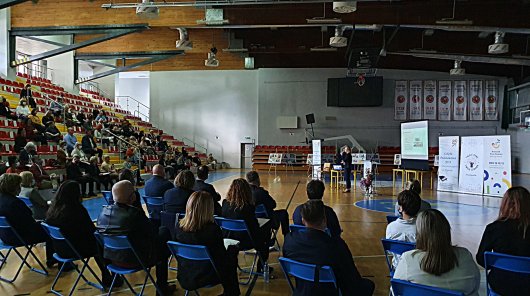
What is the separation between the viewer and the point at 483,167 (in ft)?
36.4

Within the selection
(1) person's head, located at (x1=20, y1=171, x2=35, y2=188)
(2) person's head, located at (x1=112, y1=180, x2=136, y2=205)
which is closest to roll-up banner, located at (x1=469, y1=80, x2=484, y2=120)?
(1) person's head, located at (x1=20, y1=171, x2=35, y2=188)

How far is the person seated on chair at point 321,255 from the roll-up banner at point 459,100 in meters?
21.9

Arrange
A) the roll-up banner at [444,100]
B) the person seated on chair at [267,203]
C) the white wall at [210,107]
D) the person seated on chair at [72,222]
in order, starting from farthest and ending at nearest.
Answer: the white wall at [210,107] < the roll-up banner at [444,100] < the person seated on chair at [267,203] < the person seated on chair at [72,222]

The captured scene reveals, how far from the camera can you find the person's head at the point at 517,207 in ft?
9.53

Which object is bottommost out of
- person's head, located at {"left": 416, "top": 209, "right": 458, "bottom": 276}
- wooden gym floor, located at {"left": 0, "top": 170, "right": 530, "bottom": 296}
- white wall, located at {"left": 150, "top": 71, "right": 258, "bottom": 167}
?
wooden gym floor, located at {"left": 0, "top": 170, "right": 530, "bottom": 296}

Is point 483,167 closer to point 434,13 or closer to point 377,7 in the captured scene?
point 434,13

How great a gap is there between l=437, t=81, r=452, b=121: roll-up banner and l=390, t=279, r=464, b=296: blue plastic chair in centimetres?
2202

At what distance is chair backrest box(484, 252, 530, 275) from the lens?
8.59ft

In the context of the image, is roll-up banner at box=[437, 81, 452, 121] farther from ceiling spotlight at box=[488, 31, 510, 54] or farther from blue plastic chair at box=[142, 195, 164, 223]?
blue plastic chair at box=[142, 195, 164, 223]

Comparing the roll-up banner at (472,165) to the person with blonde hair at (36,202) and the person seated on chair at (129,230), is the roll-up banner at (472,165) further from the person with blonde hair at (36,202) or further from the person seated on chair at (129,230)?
the person with blonde hair at (36,202)

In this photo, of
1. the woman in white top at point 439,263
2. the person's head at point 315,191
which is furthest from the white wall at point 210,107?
the woman in white top at point 439,263

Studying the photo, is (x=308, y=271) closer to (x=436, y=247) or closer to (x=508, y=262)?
(x=436, y=247)

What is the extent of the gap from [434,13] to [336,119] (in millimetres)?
11820

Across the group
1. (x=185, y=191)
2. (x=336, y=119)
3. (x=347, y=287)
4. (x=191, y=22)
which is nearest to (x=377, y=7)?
(x=191, y=22)
